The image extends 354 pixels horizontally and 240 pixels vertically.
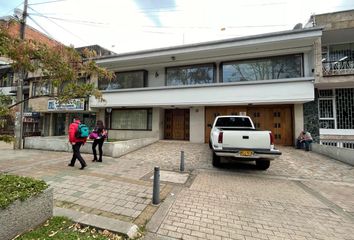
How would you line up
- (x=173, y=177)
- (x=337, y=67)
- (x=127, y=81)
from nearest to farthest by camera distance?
(x=173, y=177)
(x=337, y=67)
(x=127, y=81)

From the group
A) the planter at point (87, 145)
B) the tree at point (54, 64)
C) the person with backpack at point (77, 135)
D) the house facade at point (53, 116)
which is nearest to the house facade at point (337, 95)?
the planter at point (87, 145)

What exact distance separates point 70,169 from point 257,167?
7.49 metres

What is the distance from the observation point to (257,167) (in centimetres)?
777

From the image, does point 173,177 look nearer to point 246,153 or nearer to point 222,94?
point 246,153

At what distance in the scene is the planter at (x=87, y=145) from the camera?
9.30m

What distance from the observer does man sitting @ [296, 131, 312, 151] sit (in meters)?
Result: 10.9

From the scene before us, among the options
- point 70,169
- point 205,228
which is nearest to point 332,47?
point 205,228

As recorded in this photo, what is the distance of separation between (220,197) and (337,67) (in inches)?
532

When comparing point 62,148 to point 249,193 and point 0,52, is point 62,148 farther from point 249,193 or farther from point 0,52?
point 249,193

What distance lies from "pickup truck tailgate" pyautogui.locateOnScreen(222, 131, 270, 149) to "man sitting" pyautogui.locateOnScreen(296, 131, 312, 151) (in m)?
6.64

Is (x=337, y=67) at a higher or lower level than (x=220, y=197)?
higher

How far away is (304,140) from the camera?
1098 cm

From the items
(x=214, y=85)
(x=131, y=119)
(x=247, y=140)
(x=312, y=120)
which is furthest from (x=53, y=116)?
(x=312, y=120)

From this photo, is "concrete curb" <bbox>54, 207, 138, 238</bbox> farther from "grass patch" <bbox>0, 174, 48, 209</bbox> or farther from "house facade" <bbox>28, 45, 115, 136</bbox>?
"house facade" <bbox>28, 45, 115, 136</bbox>
